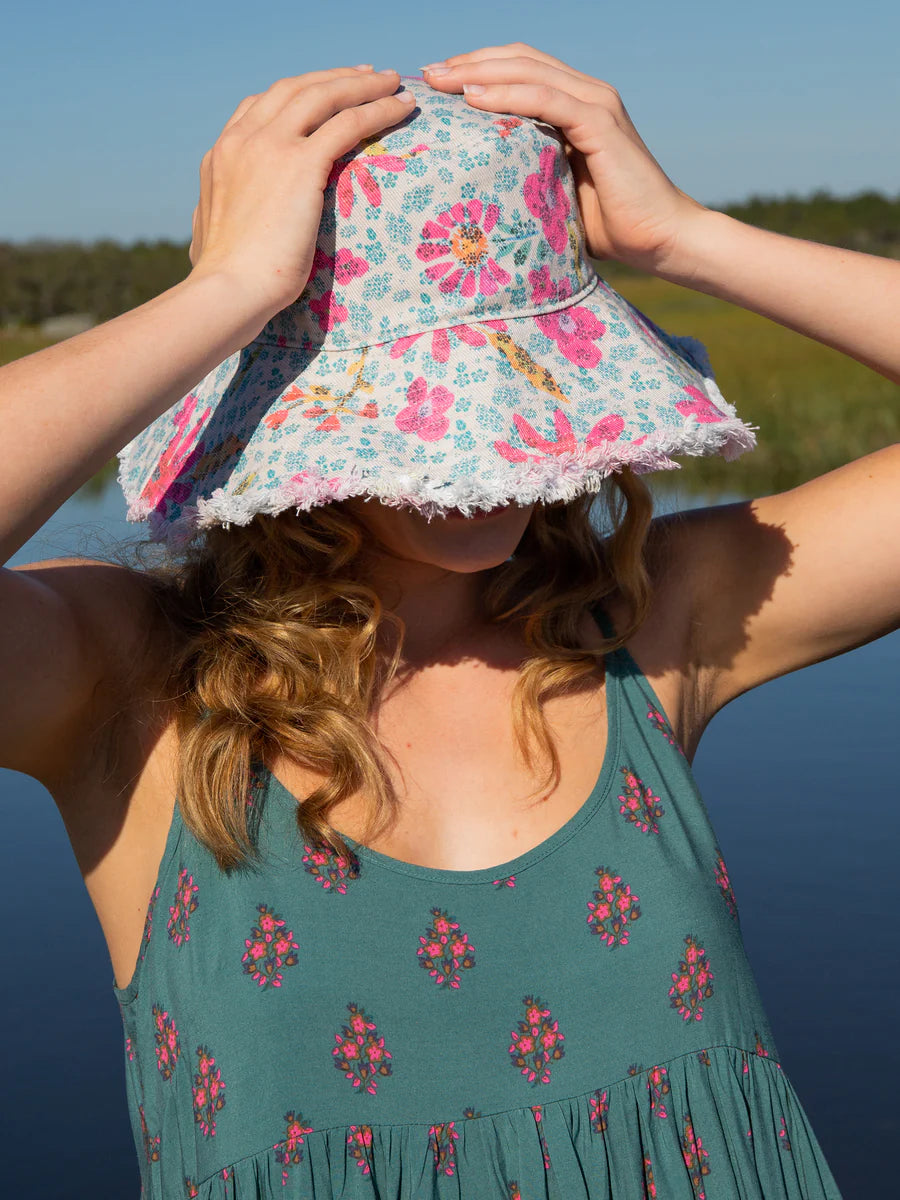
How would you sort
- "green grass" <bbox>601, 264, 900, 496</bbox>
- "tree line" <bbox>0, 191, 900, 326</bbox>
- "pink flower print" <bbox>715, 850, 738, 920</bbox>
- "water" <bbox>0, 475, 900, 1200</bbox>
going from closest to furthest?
"pink flower print" <bbox>715, 850, 738, 920</bbox> → "water" <bbox>0, 475, 900, 1200</bbox> → "tree line" <bbox>0, 191, 900, 326</bbox> → "green grass" <bbox>601, 264, 900, 496</bbox>

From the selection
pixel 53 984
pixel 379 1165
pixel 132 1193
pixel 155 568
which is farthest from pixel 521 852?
pixel 53 984

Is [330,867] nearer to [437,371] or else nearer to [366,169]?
[437,371]

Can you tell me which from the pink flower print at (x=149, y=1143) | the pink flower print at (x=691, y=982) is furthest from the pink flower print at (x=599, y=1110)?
the pink flower print at (x=149, y=1143)

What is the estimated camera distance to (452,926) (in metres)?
1.14

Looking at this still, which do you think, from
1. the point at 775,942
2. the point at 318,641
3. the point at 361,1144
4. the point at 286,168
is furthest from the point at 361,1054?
the point at 775,942

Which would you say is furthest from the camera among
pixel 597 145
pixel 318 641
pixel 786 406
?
pixel 786 406

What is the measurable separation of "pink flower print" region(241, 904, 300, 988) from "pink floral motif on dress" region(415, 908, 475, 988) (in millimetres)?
122

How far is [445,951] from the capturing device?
1134mm

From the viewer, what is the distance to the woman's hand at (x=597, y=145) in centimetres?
113

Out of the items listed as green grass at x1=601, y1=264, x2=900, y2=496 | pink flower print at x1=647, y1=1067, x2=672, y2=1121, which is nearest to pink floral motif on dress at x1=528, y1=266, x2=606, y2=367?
pink flower print at x1=647, y1=1067, x2=672, y2=1121

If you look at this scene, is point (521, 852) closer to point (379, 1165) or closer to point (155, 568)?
point (379, 1165)

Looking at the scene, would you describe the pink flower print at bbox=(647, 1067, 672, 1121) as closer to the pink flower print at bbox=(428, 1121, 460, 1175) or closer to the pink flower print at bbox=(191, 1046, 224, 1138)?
the pink flower print at bbox=(428, 1121, 460, 1175)

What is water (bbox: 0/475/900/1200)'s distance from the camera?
2336 mm

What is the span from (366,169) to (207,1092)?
2.81ft
